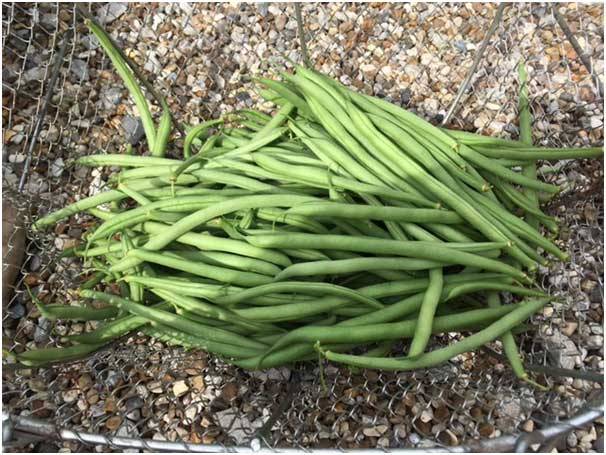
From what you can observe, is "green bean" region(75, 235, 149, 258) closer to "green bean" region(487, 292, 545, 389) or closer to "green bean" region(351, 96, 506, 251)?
"green bean" region(351, 96, 506, 251)

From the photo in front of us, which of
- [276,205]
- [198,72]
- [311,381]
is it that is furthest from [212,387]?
[198,72]

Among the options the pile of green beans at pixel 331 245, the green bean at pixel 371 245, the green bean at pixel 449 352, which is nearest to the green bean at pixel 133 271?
the pile of green beans at pixel 331 245

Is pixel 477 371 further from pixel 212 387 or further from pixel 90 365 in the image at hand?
pixel 90 365

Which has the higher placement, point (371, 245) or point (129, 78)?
point (129, 78)

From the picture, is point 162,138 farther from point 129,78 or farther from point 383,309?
point 383,309

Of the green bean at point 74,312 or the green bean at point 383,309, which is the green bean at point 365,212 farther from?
the green bean at point 74,312

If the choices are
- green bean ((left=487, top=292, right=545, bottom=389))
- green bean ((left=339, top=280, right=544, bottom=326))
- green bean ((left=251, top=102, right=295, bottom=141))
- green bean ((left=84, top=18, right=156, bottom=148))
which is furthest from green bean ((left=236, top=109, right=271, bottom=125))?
green bean ((left=487, top=292, right=545, bottom=389))

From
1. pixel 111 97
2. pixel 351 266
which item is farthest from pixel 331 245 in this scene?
pixel 111 97
